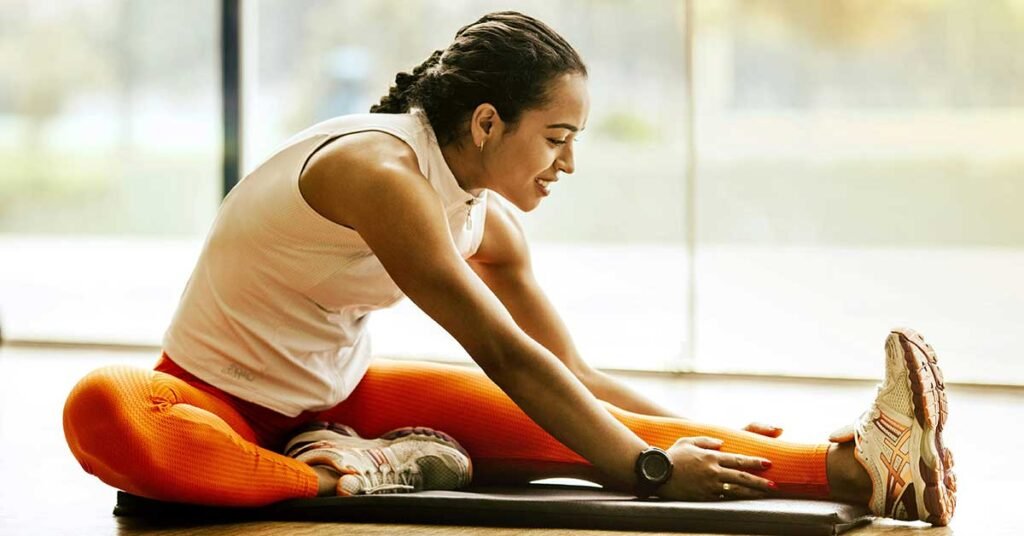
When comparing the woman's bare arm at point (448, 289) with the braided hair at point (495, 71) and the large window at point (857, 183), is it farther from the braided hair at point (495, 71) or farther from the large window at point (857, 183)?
the large window at point (857, 183)

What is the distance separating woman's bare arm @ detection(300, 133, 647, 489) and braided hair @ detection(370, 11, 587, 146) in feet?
0.49

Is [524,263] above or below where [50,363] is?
above

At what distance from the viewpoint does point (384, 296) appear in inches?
78.2

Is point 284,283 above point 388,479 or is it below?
above

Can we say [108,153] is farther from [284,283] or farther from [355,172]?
[355,172]

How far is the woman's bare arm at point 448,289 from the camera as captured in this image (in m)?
1.75

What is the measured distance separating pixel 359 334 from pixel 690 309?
2.05m

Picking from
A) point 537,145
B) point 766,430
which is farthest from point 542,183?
point 766,430

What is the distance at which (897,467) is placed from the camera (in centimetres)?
181

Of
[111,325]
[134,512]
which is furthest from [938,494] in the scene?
[111,325]

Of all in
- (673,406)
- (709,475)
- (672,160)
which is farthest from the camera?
(672,160)

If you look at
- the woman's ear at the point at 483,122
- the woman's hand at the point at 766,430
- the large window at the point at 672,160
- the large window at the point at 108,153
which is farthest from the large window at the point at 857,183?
the woman's ear at the point at 483,122

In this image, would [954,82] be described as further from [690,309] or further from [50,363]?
[50,363]

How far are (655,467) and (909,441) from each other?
35 cm
